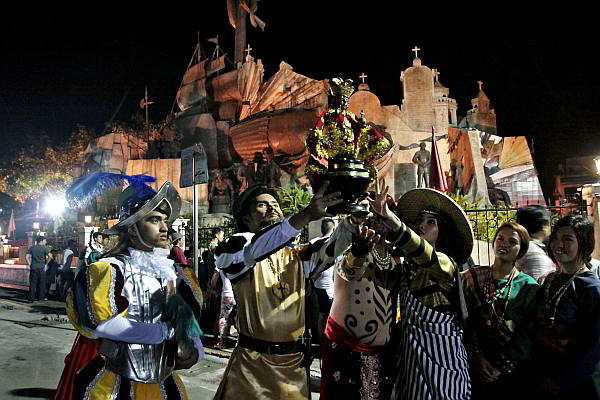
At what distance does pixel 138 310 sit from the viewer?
276cm

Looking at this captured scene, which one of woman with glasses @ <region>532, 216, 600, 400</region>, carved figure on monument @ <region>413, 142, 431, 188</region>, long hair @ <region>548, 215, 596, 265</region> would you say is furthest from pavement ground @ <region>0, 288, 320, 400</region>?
carved figure on monument @ <region>413, 142, 431, 188</region>

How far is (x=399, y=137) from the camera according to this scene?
85.4ft

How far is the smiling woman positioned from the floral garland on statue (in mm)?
1106

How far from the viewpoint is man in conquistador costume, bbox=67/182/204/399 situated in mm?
2613

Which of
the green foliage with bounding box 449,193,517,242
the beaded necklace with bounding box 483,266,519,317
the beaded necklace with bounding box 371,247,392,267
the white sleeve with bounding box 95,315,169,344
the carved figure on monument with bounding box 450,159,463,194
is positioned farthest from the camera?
the carved figure on monument with bounding box 450,159,463,194

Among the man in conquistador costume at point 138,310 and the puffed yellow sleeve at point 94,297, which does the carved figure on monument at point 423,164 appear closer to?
the man in conquistador costume at point 138,310

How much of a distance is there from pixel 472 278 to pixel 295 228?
149 cm

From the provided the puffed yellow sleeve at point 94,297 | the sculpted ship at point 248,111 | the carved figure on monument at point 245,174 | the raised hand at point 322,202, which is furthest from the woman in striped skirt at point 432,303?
the carved figure on monument at point 245,174

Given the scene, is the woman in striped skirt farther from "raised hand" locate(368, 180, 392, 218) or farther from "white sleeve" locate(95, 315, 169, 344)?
"white sleeve" locate(95, 315, 169, 344)

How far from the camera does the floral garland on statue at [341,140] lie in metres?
3.49

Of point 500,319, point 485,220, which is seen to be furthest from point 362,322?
point 485,220

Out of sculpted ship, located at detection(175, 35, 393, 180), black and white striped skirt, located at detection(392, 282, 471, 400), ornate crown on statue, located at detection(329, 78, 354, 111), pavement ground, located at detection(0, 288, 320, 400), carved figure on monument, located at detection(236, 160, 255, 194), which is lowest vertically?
pavement ground, located at detection(0, 288, 320, 400)

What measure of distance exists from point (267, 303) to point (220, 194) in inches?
972

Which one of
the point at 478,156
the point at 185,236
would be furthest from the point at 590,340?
the point at 478,156
